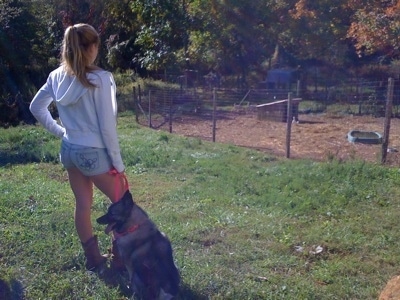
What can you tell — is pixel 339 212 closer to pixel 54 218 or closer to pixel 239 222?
pixel 239 222

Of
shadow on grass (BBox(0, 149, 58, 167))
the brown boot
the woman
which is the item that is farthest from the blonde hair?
shadow on grass (BBox(0, 149, 58, 167))

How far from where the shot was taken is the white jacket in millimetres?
4250

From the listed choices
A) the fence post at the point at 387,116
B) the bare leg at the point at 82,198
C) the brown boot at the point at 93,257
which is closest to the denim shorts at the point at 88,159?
the bare leg at the point at 82,198

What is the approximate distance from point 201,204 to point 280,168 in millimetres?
2542

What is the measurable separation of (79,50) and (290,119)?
7978 mm

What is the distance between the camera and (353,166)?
8578 millimetres

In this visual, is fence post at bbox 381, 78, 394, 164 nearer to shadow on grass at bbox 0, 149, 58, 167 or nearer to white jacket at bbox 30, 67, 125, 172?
shadow on grass at bbox 0, 149, 58, 167

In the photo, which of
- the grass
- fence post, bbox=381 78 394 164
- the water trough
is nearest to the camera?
the grass

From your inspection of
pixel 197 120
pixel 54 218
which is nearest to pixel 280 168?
pixel 54 218

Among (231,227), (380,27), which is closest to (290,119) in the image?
(231,227)

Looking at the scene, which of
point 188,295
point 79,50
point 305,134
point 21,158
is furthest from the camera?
point 305,134

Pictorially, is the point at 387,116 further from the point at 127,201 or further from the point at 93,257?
the point at 127,201

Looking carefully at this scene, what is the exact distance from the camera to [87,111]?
4285 mm

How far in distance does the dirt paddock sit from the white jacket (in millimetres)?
6846
